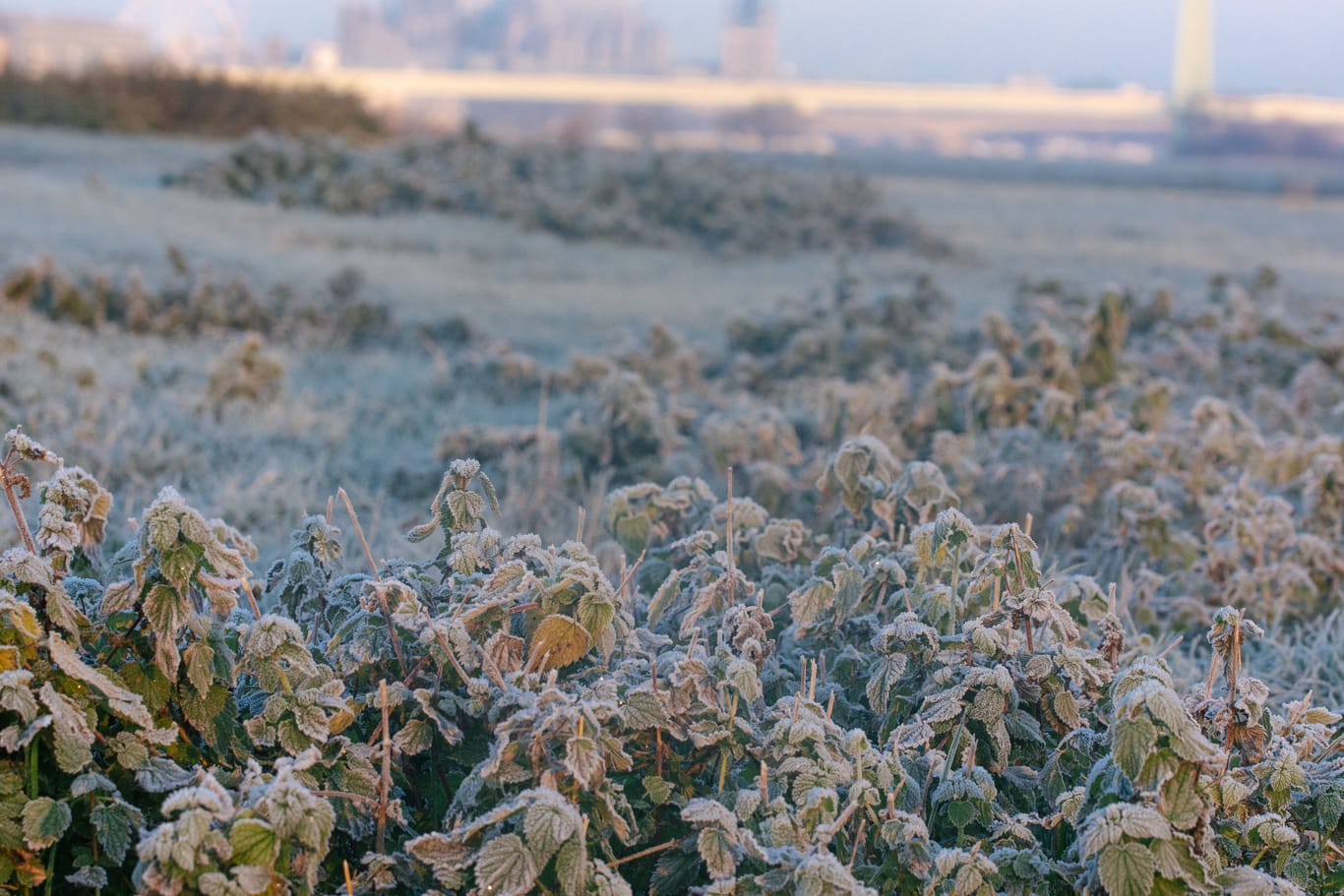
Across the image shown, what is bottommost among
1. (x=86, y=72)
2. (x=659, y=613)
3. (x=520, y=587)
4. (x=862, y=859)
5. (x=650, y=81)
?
(x=862, y=859)

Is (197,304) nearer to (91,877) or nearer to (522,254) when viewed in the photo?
(522,254)

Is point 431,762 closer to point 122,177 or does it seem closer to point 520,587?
point 520,587

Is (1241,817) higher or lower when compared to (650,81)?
lower

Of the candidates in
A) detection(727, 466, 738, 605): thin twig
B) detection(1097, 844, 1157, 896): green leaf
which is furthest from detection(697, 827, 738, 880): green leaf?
detection(727, 466, 738, 605): thin twig

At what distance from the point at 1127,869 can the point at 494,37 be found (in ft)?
336

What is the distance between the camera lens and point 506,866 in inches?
53.7

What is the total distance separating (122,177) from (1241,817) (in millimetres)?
12394

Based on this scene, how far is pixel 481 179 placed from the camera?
485 inches

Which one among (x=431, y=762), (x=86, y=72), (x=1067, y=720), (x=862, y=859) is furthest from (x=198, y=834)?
(x=86, y=72)

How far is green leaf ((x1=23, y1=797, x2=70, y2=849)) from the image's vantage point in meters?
1.46

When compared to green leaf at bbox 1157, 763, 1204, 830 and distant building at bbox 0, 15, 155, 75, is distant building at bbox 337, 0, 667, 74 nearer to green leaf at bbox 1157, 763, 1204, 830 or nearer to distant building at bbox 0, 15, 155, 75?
distant building at bbox 0, 15, 155, 75

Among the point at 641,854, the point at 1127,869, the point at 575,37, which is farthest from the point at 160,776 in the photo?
the point at 575,37

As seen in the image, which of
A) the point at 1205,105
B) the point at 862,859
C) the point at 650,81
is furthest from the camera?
the point at 650,81

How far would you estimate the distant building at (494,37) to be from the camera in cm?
9088
